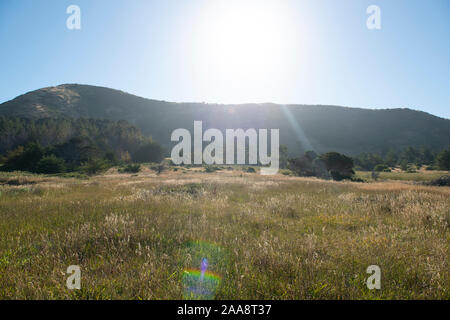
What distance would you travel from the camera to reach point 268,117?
15988 cm

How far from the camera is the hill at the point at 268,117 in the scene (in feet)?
427

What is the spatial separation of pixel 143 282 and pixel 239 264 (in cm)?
134

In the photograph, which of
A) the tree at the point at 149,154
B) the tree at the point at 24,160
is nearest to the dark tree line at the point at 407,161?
the tree at the point at 149,154

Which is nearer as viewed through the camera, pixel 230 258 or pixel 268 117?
pixel 230 258

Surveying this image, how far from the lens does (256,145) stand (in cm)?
10900

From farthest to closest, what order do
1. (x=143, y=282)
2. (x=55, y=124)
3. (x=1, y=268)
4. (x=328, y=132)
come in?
(x=328, y=132), (x=55, y=124), (x=1, y=268), (x=143, y=282)

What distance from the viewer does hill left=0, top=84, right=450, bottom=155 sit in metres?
130

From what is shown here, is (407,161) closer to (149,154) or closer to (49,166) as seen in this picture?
(149,154)

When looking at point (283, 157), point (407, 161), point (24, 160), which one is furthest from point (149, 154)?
point (407, 161)

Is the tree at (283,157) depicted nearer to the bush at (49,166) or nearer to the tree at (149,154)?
the tree at (149,154)

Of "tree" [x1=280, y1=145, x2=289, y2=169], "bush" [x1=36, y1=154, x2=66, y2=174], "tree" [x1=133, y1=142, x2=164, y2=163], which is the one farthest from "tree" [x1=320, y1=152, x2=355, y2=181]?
"tree" [x1=133, y1=142, x2=164, y2=163]

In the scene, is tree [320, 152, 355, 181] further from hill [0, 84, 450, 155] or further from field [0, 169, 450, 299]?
hill [0, 84, 450, 155]
